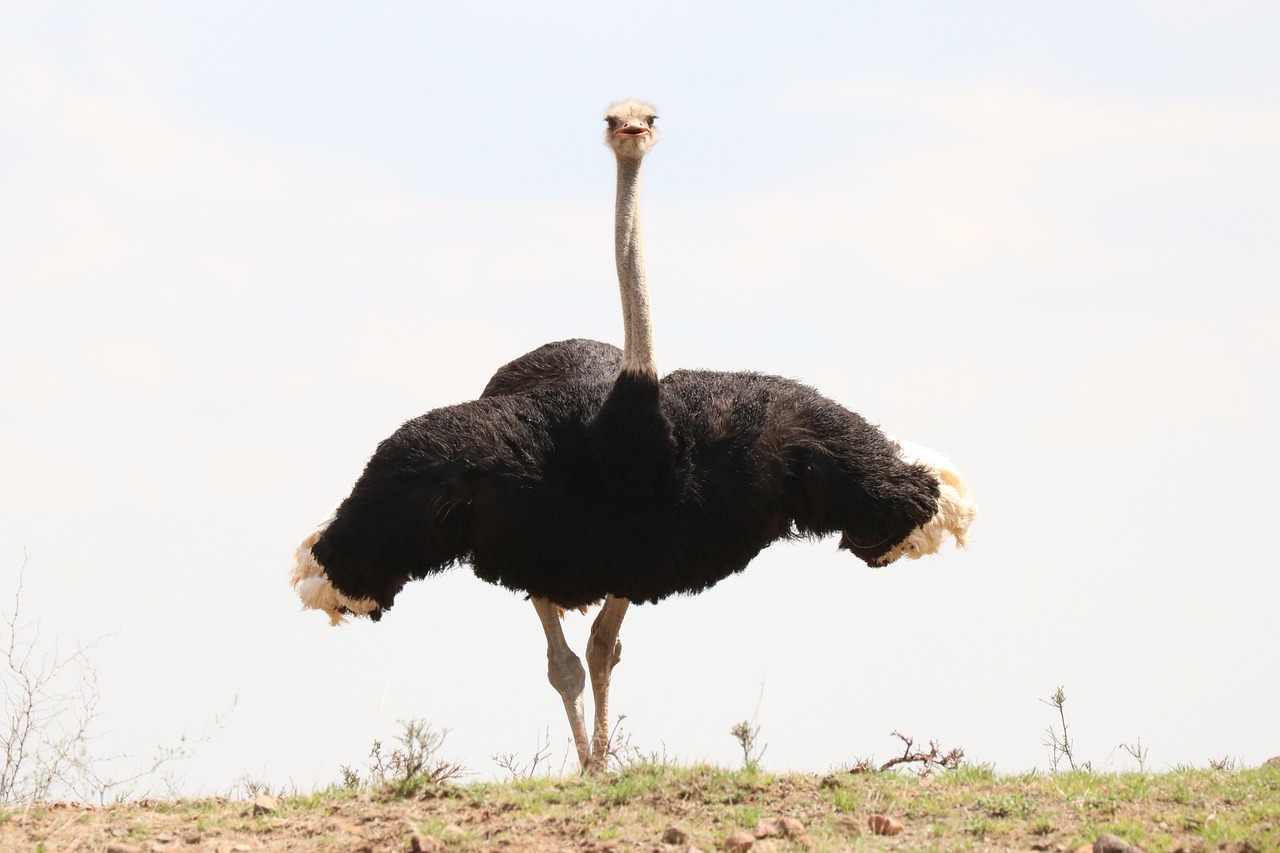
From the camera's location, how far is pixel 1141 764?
952 cm

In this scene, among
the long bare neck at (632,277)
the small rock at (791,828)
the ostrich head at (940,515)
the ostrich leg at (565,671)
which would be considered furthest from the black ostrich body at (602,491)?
the small rock at (791,828)

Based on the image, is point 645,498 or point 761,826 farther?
point 645,498

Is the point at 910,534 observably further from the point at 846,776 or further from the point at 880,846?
the point at 880,846

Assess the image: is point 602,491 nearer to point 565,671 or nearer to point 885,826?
point 565,671

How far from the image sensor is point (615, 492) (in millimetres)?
9172

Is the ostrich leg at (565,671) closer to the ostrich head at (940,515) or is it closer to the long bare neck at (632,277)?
the long bare neck at (632,277)

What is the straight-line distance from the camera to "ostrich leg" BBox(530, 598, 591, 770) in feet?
32.4

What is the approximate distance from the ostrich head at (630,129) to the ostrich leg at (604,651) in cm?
248

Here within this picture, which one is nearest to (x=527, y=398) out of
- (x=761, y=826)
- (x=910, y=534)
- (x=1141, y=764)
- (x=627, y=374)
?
(x=627, y=374)

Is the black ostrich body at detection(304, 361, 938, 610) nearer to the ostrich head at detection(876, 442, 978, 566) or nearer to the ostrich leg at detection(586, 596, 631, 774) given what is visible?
the ostrich head at detection(876, 442, 978, 566)

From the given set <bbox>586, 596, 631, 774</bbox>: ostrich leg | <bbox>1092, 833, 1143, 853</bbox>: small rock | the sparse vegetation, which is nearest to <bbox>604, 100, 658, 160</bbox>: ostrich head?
<bbox>586, 596, 631, 774</bbox>: ostrich leg

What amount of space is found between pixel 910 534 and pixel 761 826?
116 inches

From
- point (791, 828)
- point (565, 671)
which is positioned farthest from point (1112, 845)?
point (565, 671)

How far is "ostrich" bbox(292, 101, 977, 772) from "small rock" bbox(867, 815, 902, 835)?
6.56ft
